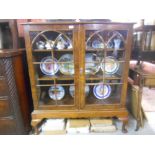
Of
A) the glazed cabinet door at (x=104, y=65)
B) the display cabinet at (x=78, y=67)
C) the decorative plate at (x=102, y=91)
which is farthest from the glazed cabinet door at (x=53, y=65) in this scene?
the decorative plate at (x=102, y=91)

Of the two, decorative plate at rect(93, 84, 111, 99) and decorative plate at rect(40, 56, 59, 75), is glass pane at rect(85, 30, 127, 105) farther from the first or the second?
decorative plate at rect(40, 56, 59, 75)

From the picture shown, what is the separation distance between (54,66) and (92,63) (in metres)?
0.41

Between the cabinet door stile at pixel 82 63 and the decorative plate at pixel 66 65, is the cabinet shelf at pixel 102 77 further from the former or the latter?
the decorative plate at pixel 66 65

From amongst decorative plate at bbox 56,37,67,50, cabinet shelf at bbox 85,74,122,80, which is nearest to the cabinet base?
cabinet shelf at bbox 85,74,122,80

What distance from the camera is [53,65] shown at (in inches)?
60.7

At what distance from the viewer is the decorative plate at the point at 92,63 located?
1.51 meters

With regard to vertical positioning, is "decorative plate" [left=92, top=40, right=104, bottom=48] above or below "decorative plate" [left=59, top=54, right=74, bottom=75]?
above

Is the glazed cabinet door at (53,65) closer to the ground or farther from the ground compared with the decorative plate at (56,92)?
farther from the ground

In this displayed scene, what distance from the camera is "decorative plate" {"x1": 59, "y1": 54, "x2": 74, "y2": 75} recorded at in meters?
1.53

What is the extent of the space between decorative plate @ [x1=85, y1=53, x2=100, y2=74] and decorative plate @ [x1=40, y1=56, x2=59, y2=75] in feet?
1.08

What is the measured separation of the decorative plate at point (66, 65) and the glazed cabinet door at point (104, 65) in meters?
0.15

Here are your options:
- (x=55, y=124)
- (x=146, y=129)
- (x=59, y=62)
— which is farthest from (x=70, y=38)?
(x=146, y=129)

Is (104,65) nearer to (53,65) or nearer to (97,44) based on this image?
(97,44)
